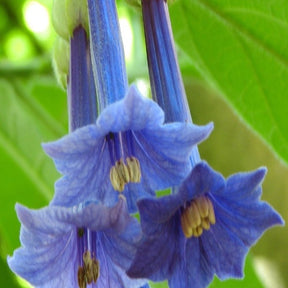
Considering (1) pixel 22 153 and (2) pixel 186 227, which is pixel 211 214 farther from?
(1) pixel 22 153

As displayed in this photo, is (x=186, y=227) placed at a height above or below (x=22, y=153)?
below

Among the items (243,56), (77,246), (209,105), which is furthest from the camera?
(209,105)

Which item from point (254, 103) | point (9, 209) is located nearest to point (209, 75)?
point (254, 103)

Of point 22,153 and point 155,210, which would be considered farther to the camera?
point 22,153

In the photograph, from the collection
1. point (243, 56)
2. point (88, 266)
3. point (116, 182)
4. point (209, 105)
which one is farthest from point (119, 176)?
point (209, 105)

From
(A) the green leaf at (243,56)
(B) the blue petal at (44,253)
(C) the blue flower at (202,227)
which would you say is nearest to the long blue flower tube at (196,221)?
(C) the blue flower at (202,227)

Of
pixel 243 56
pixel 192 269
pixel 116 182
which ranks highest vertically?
pixel 243 56

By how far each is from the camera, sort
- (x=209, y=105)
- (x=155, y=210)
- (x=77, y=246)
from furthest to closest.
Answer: (x=209, y=105)
(x=77, y=246)
(x=155, y=210)
